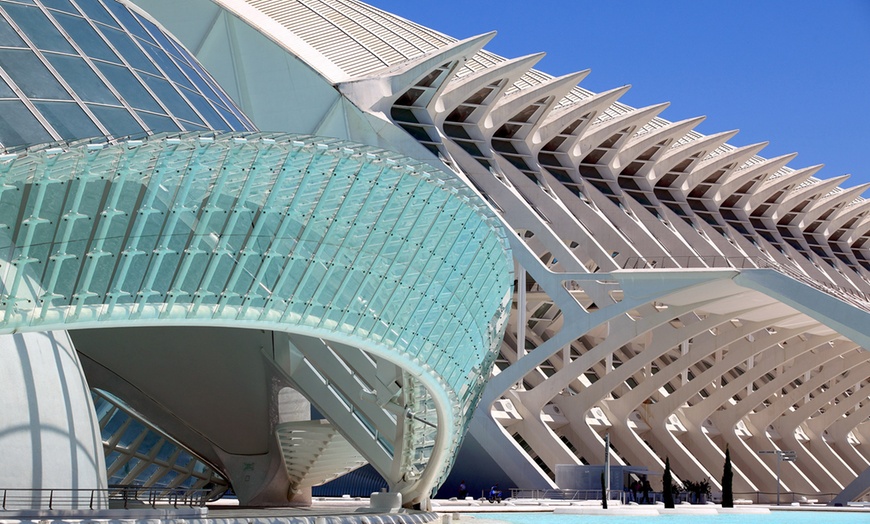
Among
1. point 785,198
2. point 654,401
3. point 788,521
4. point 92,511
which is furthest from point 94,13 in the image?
point 785,198

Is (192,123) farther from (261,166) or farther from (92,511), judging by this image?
(92,511)

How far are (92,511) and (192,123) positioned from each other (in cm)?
900

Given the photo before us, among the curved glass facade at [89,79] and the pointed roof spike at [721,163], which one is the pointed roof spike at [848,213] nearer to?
the pointed roof spike at [721,163]

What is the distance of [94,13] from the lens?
2623 centimetres

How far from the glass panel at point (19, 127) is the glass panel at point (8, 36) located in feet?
6.48

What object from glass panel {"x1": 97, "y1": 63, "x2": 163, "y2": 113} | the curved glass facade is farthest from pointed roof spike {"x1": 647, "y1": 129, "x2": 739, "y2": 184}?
glass panel {"x1": 97, "y1": 63, "x2": 163, "y2": 113}

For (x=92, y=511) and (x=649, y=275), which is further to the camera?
(x=649, y=275)

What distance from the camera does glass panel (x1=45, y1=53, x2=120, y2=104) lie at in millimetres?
22666

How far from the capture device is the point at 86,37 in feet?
80.7

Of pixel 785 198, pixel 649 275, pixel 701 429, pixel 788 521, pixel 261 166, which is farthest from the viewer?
pixel 785 198

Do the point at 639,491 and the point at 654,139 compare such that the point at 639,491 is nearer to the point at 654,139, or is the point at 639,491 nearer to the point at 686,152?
the point at 654,139

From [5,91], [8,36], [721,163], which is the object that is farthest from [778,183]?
[5,91]

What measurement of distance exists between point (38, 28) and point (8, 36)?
100cm

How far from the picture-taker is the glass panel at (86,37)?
79.5 ft
